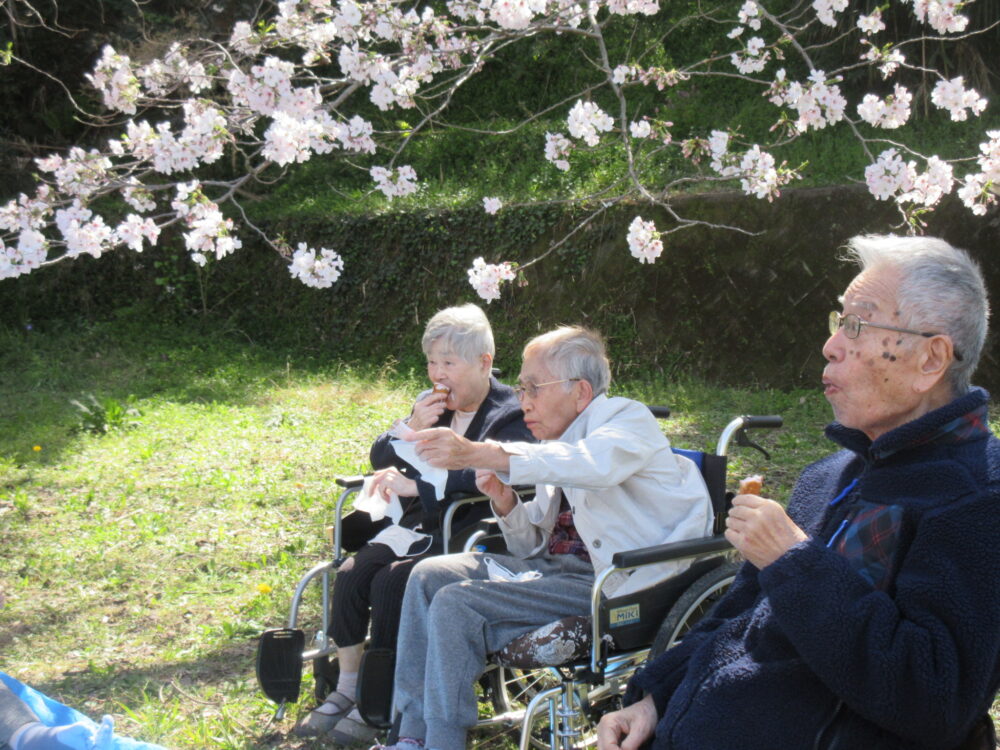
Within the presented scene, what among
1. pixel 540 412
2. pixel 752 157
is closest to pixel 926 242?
pixel 540 412

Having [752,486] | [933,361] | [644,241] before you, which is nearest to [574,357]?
[752,486]

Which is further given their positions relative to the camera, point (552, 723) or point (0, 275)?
point (0, 275)

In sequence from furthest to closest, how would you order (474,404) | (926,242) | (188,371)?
(188,371), (474,404), (926,242)

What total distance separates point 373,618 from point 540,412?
0.85m

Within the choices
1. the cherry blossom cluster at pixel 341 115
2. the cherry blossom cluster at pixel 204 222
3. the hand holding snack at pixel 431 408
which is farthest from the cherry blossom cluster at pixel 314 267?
the hand holding snack at pixel 431 408

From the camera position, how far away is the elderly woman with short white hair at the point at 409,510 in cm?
321

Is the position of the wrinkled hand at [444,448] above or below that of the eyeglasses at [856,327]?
below

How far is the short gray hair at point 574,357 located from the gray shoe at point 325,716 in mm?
1322

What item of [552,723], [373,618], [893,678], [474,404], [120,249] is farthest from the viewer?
[120,249]

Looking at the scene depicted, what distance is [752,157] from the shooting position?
16.2ft

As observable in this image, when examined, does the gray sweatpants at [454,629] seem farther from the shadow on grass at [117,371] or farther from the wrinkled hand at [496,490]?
the shadow on grass at [117,371]

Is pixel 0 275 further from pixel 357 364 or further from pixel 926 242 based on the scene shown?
pixel 357 364

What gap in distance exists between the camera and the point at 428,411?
3.48m

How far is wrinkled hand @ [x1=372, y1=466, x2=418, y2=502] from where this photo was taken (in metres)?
3.51
